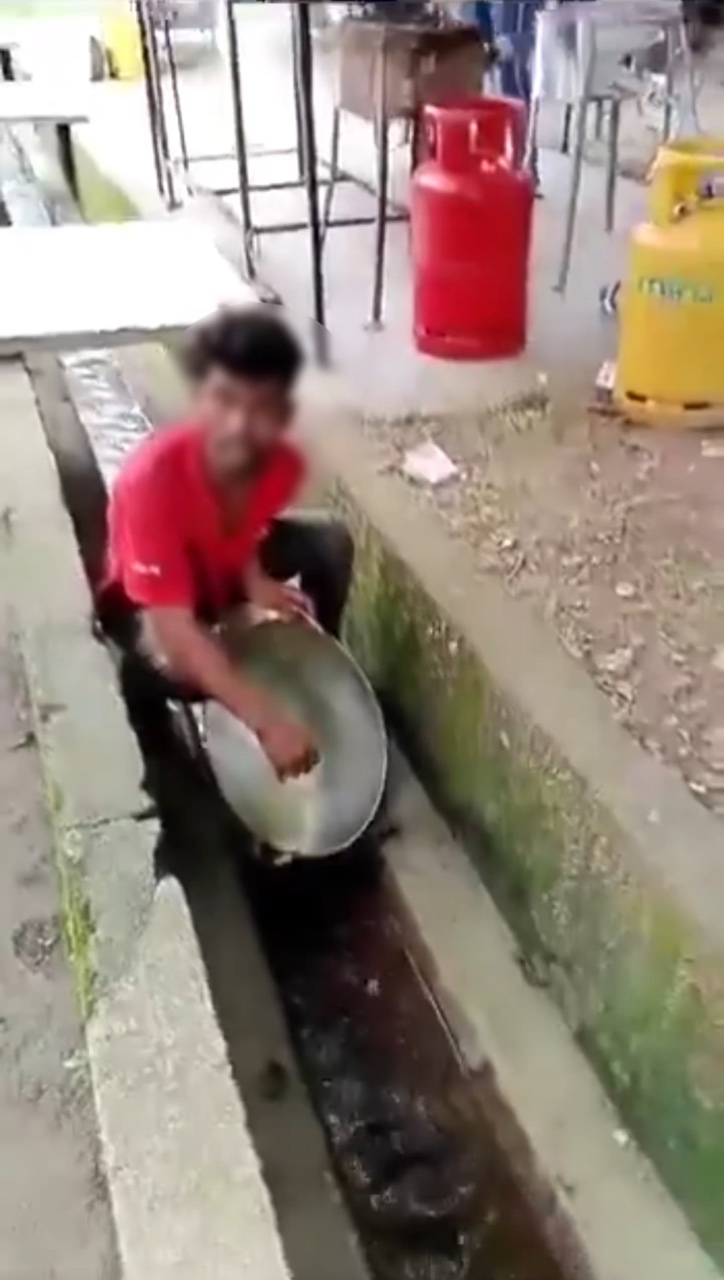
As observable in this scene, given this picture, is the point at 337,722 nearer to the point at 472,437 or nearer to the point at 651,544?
the point at 651,544

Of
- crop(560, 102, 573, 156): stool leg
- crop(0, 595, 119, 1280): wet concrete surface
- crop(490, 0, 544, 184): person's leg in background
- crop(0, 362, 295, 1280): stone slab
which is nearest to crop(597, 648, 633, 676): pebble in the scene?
crop(0, 362, 295, 1280): stone slab

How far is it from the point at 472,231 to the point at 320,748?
3.55ft

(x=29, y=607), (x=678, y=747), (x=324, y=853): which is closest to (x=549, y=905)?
(x=678, y=747)

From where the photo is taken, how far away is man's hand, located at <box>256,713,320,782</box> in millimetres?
1537

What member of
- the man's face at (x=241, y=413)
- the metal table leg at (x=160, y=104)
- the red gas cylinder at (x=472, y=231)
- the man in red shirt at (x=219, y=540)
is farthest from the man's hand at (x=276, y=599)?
the metal table leg at (x=160, y=104)

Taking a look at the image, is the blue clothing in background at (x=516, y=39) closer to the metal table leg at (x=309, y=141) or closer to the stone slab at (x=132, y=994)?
the metal table leg at (x=309, y=141)

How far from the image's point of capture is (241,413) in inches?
36.4

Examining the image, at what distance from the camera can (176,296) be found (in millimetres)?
1547

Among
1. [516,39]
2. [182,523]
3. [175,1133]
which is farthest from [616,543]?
[516,39]

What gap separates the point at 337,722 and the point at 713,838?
20.5 inches

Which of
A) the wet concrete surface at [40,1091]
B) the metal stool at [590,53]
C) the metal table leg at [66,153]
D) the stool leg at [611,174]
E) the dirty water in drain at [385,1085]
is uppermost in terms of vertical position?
the metal stool at [590,53]

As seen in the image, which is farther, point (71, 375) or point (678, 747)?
point (71, 375)

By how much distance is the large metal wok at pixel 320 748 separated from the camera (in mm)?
1676

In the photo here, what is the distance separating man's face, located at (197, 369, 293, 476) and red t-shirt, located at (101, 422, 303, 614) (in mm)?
28
